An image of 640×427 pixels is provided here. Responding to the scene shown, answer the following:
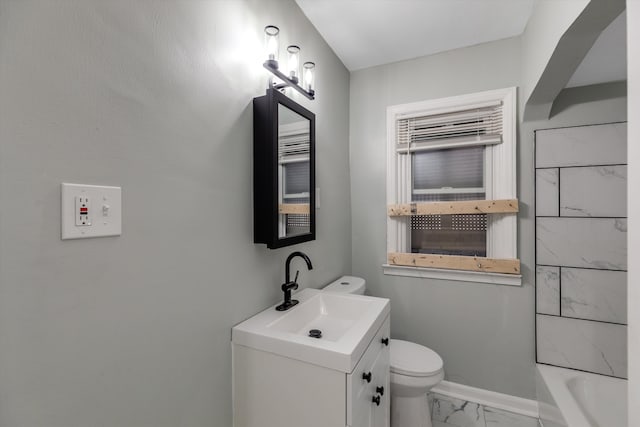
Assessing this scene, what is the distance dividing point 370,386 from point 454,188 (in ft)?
5.13

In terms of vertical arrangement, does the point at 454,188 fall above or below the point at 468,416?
above

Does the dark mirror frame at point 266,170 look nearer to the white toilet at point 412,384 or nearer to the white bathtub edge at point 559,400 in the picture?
the white toilet at point 412,384

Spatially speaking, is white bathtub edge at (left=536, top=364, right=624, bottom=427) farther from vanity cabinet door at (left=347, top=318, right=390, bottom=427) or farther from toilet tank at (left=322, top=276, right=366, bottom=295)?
toilet tank at (left=322, top=276, right=366, bottom=295)

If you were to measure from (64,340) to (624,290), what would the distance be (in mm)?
2661

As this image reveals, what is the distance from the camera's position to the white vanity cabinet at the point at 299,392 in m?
0.96

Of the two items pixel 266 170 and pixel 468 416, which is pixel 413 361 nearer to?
pixel 468 416

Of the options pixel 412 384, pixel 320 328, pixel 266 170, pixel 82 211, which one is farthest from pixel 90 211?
pixel 412 384

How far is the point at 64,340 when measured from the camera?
664mm

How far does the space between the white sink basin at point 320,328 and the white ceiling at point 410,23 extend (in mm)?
1693

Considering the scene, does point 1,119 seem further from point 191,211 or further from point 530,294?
point 530,294

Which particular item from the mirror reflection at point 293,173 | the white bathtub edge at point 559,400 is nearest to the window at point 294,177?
the mirror reflection at point 293,173

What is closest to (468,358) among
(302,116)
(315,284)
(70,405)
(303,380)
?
(315,284)

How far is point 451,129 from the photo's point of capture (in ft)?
6.95

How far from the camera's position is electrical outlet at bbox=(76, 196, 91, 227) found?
0.68 meters
